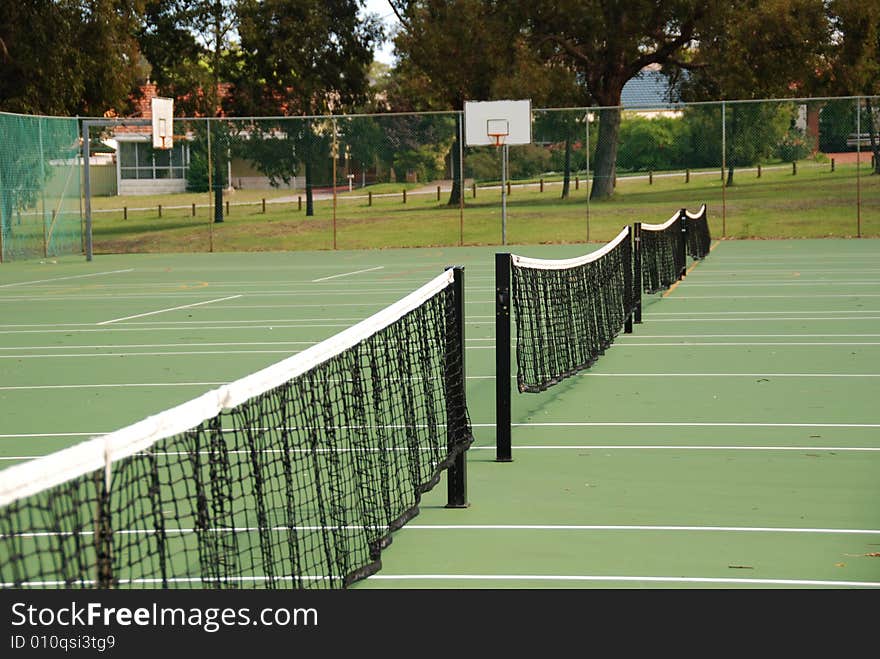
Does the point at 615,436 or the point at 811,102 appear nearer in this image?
the point at 615,436

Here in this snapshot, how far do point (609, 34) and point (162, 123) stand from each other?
61.2ft

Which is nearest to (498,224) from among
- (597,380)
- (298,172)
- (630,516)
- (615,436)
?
(298,172)

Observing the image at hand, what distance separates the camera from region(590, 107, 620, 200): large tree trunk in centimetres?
3416

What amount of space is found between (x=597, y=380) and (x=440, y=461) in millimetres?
4620

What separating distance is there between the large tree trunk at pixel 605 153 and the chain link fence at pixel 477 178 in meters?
0.04

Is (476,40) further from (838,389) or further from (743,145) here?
(838,389)

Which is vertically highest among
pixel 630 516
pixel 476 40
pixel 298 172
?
pixel 476 40

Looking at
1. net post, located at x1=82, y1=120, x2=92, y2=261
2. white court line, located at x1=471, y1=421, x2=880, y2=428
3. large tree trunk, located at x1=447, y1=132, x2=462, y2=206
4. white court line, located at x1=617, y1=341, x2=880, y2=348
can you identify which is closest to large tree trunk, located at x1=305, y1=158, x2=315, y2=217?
large tree trunk, located at x1=447, y1=132, x2=462, y2=206

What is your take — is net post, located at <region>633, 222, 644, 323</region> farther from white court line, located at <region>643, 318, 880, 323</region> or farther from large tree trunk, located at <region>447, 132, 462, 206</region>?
large tree trunk, located at <region>447, 132, 462, 206</region>

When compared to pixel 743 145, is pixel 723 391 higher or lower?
lower

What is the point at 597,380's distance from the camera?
39.0 feet

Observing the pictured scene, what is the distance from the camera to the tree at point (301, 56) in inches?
2041

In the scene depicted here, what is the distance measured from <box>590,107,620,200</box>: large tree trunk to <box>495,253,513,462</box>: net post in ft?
85.3
